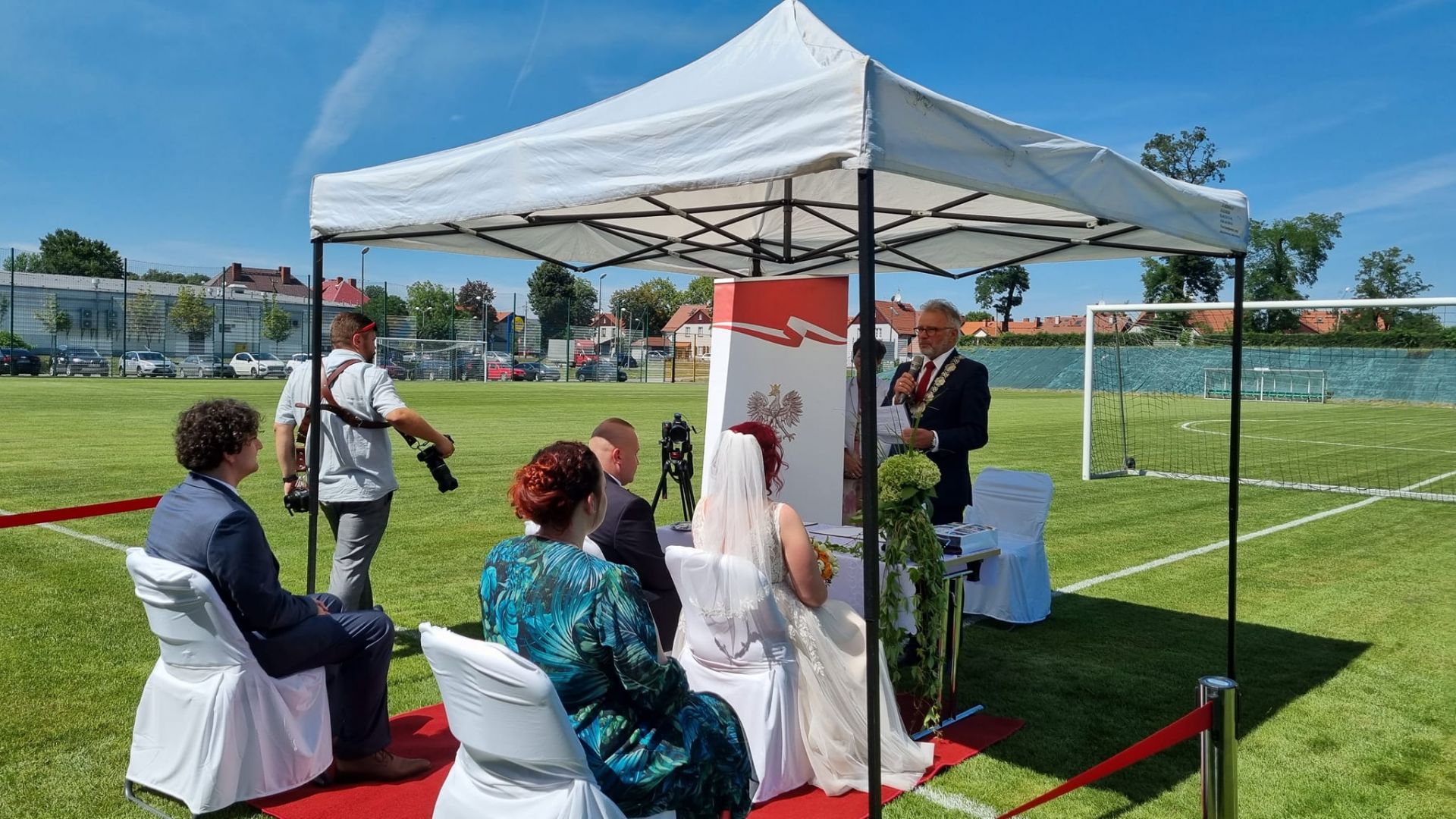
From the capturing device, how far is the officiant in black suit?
5.17m

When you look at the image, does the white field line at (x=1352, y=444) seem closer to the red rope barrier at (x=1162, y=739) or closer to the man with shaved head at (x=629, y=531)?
the man with shaved head at (x=629, y=531)

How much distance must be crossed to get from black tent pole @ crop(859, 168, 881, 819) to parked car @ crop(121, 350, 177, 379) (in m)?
47.0

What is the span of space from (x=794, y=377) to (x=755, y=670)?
1808 mm

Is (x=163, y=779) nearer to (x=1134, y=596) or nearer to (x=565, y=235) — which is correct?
(x=565, y=235)

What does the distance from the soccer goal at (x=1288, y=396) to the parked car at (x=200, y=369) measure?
37.9m

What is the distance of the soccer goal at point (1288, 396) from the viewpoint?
1527 cm

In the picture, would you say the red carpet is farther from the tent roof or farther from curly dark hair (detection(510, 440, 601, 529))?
the tent roof

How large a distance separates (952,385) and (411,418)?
281 centimetres

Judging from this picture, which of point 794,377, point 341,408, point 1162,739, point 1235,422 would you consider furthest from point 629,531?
point 1235,422

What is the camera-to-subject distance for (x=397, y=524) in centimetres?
951

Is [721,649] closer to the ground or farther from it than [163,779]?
farther from it

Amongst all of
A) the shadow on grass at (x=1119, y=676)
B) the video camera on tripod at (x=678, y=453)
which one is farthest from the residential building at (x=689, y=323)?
the video camera on tripod at (x=678, y=453)

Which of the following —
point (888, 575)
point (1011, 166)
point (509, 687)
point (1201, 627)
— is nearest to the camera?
point (509, 687)

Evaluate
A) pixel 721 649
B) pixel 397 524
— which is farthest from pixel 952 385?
pixel 397 524
